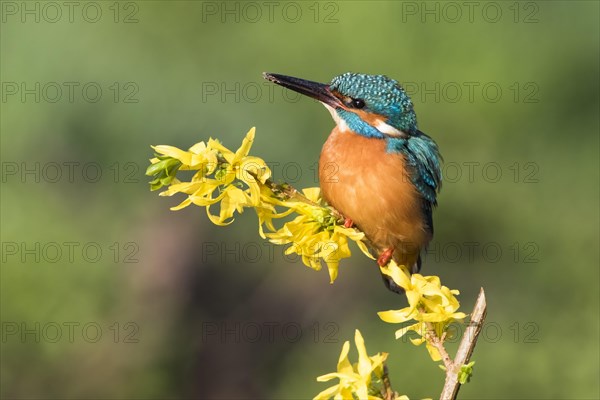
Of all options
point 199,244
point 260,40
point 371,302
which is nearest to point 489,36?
point 260,40

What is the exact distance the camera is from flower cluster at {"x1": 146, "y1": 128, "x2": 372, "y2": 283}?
1749 millimetres

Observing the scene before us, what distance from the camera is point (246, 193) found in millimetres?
1777

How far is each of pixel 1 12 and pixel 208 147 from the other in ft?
10.6

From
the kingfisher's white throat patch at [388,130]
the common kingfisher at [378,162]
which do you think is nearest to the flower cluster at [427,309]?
the common kingfisher at [378,162]

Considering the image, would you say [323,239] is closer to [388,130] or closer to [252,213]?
[388,130]

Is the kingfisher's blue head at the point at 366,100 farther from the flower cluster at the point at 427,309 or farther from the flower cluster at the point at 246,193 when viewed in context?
the flower cluster at the point at 427,309

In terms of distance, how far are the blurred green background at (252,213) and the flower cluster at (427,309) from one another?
8.88 feet

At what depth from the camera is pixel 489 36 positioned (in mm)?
4695

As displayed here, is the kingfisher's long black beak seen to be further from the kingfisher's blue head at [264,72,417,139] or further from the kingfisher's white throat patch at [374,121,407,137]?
the kingfisher's white throat patch at [374,121,407,137]

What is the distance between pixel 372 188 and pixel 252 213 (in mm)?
1972

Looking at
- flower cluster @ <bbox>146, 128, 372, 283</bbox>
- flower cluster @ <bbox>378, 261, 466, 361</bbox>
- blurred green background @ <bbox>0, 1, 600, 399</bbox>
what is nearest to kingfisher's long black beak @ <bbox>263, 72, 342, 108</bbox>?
flower cluster @ <bbox>146, 128, 372, 283</bbox>

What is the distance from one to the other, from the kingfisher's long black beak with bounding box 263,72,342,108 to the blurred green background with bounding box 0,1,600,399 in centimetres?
173

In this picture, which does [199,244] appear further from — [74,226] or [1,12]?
[1,12]

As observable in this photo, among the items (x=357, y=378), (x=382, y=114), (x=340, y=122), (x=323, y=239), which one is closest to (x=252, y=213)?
(x=340, y=122)
